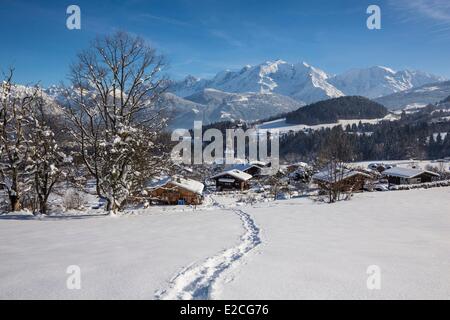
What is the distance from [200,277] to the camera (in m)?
6.17

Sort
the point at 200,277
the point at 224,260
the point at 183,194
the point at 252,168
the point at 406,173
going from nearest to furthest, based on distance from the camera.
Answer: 1. the point at 200,277
2. the point at 224,260
3. the point at 183,194
4. the point at 406,173
5. the point at 252,168

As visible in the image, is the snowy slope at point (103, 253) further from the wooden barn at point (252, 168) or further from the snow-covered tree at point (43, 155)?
the wooden barn at point (252, 168)

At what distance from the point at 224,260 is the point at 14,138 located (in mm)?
17052

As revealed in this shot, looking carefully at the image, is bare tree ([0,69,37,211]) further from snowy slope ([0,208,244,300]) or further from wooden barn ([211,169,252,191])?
wooden barn ([211,169,252,191])

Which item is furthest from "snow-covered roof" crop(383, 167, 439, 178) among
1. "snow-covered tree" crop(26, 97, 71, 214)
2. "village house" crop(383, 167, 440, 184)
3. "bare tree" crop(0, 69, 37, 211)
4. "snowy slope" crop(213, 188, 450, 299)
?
"bare tree" crop(0, 69, 37, 211)

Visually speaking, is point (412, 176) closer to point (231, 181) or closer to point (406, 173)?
point (406, 173)

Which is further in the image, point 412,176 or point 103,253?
point 412,176

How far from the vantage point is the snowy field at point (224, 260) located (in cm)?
546

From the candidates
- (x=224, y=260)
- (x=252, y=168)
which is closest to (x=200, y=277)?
(x=224, y=260)

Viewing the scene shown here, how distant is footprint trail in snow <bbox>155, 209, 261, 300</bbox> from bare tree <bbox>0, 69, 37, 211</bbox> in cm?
1505

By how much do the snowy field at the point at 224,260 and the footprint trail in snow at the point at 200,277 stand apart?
0.06 feet
